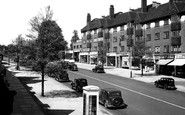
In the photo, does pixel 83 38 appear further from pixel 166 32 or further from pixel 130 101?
pixel 130 101

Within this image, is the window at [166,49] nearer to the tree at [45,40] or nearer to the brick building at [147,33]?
the brick building at [147,33]

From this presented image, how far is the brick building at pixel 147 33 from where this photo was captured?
42.0m

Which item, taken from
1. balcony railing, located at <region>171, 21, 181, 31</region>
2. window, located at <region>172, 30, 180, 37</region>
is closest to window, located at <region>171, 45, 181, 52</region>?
window, located at <region>172, 30, 180, 37</region>

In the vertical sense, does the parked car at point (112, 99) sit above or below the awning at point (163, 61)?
→ below

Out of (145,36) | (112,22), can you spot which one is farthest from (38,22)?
(112,22)

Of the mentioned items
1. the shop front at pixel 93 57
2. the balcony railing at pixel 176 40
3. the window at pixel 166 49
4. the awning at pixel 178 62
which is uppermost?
the balcony railing at pixel 176 40

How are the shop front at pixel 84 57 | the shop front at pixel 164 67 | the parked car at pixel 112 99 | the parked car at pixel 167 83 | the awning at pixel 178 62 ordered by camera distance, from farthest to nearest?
the shop front at pixel 84 57 < the shop front at pixel 164 67 < the awning at pixel 178 62 < the parked car at pixel 167 83 < the parked car at pixel 112 99

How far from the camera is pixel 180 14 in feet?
137

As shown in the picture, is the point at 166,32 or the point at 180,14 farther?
the point at 166,32

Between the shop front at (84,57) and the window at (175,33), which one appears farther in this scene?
the shop front at (84,57)

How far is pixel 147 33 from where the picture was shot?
167 feet

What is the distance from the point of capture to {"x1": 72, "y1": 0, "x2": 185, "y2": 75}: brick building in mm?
42050

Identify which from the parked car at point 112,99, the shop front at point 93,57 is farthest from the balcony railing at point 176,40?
the shop front at point 93,57

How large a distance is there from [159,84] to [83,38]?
5772 cm
